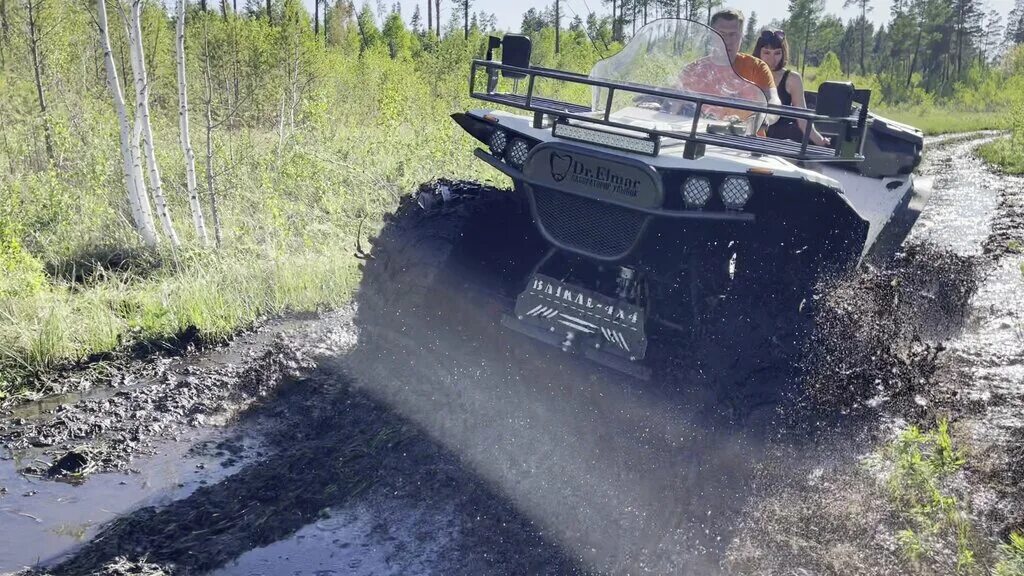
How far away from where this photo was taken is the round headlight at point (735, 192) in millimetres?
3752

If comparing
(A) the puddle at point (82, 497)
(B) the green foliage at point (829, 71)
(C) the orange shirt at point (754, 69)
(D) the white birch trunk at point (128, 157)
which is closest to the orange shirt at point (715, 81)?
(C) the orange shirt at point (754, 69)

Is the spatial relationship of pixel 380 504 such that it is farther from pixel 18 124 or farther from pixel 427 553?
pixel 18 124

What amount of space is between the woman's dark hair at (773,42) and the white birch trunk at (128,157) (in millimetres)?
5295

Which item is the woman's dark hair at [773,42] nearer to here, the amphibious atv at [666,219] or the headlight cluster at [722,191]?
the amphibious atv at [666,219]

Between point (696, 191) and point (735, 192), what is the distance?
6.6 inches

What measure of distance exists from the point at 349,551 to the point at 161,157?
8.89 meters

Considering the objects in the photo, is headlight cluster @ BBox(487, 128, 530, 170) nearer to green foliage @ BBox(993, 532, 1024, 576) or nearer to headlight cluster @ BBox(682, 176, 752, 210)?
headlight cluster @ BBox(682, 176, 752, 210)

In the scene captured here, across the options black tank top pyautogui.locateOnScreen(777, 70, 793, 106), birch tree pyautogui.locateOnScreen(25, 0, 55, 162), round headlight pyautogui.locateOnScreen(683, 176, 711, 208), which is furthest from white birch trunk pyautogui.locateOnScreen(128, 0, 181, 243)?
round headlight pyautogui.locateOnScreen(683, 176, 711, 208)

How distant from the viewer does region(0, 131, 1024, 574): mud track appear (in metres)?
3.57

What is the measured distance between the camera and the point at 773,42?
6863 mm

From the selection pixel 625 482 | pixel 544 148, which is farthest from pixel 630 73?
Answer: pixel 625 482

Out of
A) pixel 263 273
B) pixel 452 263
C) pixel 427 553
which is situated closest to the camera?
pixel 427 553

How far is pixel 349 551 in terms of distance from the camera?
3.55m

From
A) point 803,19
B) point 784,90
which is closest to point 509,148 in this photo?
point 784,90
